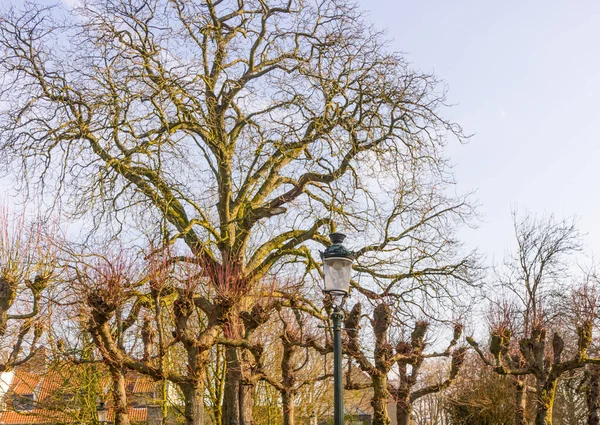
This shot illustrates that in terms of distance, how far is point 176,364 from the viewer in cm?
2336

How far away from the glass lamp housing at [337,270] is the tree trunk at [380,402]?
8165 millimetres

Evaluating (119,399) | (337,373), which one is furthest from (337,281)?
(119,399)

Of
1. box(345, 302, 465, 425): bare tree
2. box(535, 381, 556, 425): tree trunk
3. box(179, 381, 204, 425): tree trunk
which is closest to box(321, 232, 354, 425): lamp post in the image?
box(179, 381, 204, 425): tree trunk

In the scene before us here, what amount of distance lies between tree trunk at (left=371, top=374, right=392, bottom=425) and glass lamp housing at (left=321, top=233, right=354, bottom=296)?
8165 millimetres

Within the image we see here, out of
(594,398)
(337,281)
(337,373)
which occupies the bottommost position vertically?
(594,398)

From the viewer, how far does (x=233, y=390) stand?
16344 mm

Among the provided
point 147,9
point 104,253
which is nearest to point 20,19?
point 147,9

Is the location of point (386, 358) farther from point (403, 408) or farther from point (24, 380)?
point (24, 380)

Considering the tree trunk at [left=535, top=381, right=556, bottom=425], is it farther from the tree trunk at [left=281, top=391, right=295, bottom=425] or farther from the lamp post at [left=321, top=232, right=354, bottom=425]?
the lamp post at [left=321, top=232, right=354, bottom=425]

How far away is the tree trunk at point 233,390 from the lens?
16.0 meters

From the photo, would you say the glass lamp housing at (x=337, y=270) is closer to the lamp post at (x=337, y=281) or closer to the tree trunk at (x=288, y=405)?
the lamp post at (x=337, y=281)

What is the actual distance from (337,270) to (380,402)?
8.32m

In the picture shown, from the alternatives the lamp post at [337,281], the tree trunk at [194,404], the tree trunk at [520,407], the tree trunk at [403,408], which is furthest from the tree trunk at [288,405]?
the lamp post at [337,281]

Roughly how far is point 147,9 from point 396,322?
31.2 feet
